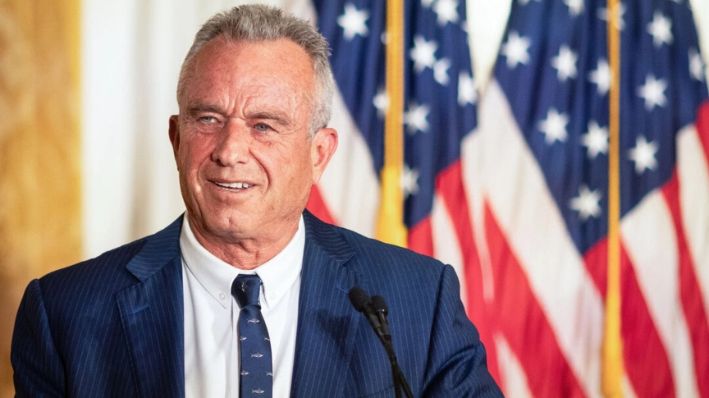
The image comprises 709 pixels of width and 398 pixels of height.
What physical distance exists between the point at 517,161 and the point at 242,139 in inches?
69.2

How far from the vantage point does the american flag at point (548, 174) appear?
3508mm

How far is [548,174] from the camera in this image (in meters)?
3.58

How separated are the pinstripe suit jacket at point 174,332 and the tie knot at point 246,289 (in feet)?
0.34

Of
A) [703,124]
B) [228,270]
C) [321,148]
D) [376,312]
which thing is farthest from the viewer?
[703,124]

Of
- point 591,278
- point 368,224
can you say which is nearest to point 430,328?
point 368,224

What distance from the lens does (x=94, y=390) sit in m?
1.97

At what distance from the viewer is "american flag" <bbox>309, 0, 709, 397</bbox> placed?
3.51m

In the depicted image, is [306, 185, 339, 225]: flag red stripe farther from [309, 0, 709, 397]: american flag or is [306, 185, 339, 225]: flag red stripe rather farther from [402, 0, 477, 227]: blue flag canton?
[402, 0, 477, 227]: blue flag canton

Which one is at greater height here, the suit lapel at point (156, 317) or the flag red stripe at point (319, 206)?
the flag red stripe at point (319, 206)

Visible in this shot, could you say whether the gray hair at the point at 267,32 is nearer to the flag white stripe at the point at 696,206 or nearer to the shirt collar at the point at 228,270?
the shirt collar at the point at 228,270

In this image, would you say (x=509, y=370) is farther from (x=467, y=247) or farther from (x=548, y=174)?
(x=548, y=174)

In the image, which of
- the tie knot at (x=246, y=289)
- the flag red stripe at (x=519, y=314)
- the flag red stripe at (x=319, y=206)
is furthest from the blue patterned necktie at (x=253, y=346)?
the flag red stripe at (x=519, y=314)

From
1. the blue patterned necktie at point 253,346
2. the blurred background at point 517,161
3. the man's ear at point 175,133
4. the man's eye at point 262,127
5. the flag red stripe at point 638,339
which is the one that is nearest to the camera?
the blue patterned necktie at point 253,346

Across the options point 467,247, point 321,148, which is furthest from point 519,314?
point 321,148
